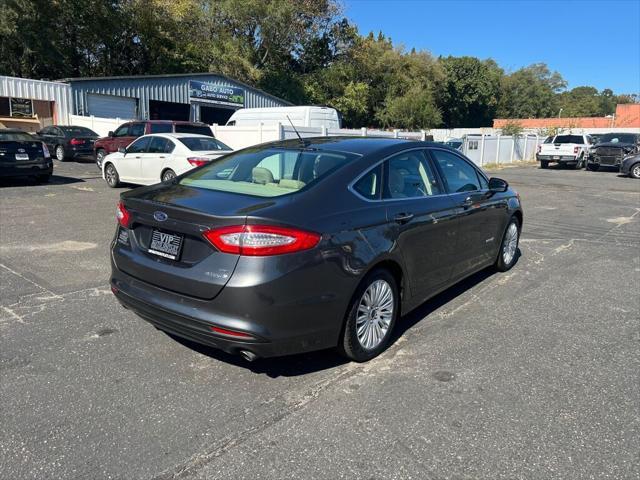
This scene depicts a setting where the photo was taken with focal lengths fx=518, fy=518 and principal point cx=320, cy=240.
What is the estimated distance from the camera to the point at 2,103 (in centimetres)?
2497

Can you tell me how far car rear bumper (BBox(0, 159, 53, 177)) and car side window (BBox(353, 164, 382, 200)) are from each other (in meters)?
12.1

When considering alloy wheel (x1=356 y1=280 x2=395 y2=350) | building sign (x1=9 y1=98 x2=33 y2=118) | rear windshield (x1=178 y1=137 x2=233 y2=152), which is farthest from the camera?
building sign (x1=9 y1=98 x2=33 y2=118)

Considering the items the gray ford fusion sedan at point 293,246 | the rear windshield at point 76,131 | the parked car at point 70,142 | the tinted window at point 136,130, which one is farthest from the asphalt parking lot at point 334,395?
the rear windshield at point 76,131

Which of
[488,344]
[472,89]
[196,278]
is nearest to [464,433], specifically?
[488,344]

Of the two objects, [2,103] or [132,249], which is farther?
[2,103]

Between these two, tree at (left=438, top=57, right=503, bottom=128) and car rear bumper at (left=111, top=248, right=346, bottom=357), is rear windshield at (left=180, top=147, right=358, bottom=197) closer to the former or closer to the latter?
car rear bumper at (left=111, top=248, right=346, bottom=357)

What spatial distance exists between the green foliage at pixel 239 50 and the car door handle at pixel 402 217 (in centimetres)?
3359

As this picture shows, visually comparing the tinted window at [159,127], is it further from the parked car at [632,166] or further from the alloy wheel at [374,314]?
the parked car at [632,166]

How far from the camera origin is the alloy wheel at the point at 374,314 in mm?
3740

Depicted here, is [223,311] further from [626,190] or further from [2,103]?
[2,103]

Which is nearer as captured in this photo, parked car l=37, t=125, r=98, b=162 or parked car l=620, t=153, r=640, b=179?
parked car l=37, t=125, r=98, b=162

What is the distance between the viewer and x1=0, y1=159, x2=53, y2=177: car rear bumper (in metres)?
12.8

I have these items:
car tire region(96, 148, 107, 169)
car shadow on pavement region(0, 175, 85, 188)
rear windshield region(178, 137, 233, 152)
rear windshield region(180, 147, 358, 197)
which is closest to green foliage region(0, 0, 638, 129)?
car tire region(96, 148, 107, 169)

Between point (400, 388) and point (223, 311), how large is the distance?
1312 mm
